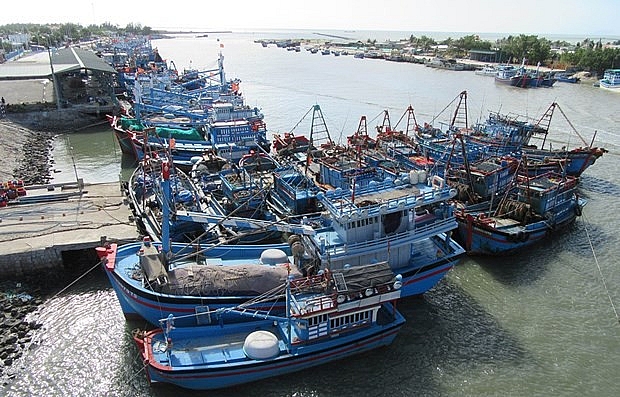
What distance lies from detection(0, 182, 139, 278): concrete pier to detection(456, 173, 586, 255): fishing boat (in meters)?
19.1

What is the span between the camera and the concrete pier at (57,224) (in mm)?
23656

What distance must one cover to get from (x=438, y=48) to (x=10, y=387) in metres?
167

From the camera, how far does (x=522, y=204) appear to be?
91.8 feet

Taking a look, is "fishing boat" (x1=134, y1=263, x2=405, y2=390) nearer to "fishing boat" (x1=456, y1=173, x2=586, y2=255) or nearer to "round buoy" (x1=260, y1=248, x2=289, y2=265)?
"round buoy" (x1=260, y1=248, x2=289, y2=265)

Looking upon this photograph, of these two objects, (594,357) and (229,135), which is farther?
(229,135)

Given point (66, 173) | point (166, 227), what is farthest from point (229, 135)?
point (166, 227)

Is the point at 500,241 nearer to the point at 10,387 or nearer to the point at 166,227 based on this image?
the point at 166,227

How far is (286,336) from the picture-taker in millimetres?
17641

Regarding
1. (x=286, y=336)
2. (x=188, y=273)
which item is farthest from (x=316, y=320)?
(x=188, y=273)

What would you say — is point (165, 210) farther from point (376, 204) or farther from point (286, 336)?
point (376, 204)

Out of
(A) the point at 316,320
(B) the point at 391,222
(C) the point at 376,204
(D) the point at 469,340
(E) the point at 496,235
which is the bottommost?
(D) the point at 469,340

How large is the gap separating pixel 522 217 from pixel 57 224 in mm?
27135

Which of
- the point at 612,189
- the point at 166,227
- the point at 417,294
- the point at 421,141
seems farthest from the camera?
the point at 421,141

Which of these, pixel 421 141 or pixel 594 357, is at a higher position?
pixel 421 141
